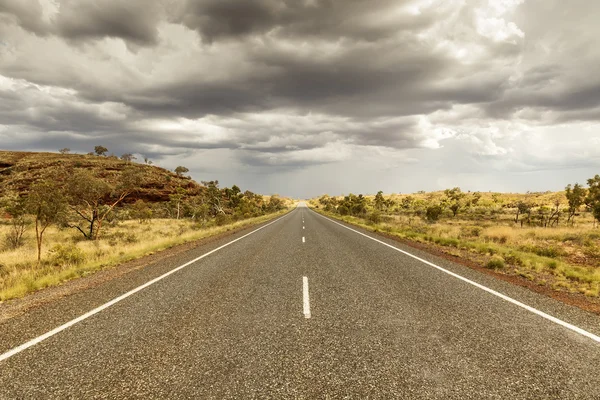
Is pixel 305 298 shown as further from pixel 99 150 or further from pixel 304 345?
pixel 99 150

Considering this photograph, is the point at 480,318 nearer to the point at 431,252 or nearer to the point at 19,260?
the point at 431,252

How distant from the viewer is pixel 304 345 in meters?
4.01

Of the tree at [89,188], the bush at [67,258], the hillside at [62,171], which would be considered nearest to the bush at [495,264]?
the bush at [67,258]

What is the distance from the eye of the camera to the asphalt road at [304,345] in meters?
3.11

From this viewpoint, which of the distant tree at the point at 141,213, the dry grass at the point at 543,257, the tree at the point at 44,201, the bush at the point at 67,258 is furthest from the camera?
the distant tree at the point at 141,213

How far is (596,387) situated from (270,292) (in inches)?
205

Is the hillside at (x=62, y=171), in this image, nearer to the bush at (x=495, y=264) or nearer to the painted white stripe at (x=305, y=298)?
the painted white stripe at (x=305, y=298)

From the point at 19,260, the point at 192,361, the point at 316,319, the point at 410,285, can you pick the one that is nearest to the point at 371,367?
the point at 316,319

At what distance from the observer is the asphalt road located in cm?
311

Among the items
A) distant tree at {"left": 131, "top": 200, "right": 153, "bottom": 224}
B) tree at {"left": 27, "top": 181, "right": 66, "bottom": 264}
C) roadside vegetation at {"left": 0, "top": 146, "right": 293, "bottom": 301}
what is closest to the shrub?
roadside vegetation at {"left": 0, "top": 146, "right": 293, "bottom": 301}

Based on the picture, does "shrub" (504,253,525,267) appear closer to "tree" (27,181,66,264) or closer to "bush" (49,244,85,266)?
"bush" (49,244,85,266)

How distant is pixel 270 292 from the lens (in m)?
6.46

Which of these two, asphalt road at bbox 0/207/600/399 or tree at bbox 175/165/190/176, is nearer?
asphalt road at bbox 0/207/600/399

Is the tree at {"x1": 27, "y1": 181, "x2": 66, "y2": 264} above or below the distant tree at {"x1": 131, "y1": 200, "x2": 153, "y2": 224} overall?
above
